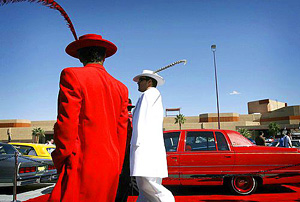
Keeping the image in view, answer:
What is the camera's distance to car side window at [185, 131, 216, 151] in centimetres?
551

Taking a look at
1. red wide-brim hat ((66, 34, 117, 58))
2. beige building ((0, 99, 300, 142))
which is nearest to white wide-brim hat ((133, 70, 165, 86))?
red wide-brim hat ((66, 34, 117, 58))

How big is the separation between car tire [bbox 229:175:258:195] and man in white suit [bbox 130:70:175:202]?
9.98 feet

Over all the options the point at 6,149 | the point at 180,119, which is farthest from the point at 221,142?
the point at 180,119

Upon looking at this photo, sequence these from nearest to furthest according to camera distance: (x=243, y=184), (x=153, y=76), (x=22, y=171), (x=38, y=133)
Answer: (x=153, y=76)
(x=243, y=184)
(x=22, y=171)
(x=38, y=133)

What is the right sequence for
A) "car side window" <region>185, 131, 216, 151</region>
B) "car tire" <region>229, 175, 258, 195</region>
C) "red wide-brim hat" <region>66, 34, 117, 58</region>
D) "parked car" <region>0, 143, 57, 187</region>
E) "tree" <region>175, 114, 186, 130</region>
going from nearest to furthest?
"red wide-brim hat" <region>66, 34, 117, 58</region>, "car tire" <region>229, 175, 258, 195</region>, "car side window" <region>185, 131, 216, 151</region>, "parked car" <region>0, 143, 57, 187</region>, "tree" <region>175, 114, 186, 130</region>

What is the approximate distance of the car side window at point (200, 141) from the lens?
5505 mm

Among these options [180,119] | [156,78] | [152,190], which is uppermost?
[180,119]

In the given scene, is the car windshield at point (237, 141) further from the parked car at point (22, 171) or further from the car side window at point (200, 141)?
the parked car at point (22, 171)

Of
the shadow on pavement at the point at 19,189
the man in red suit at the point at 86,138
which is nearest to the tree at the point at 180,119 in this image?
the shadow on pavement at the point at 19,189

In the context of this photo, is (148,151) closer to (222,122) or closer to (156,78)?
(156,78)

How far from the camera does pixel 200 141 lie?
561 centimetres

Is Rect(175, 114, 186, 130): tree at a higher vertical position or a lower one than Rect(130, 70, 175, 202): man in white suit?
higher

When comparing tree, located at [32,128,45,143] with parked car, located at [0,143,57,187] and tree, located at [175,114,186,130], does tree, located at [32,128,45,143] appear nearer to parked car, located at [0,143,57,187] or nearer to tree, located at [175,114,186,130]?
tree, located at [175,114,186,130]

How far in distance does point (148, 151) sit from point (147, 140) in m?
0.11
